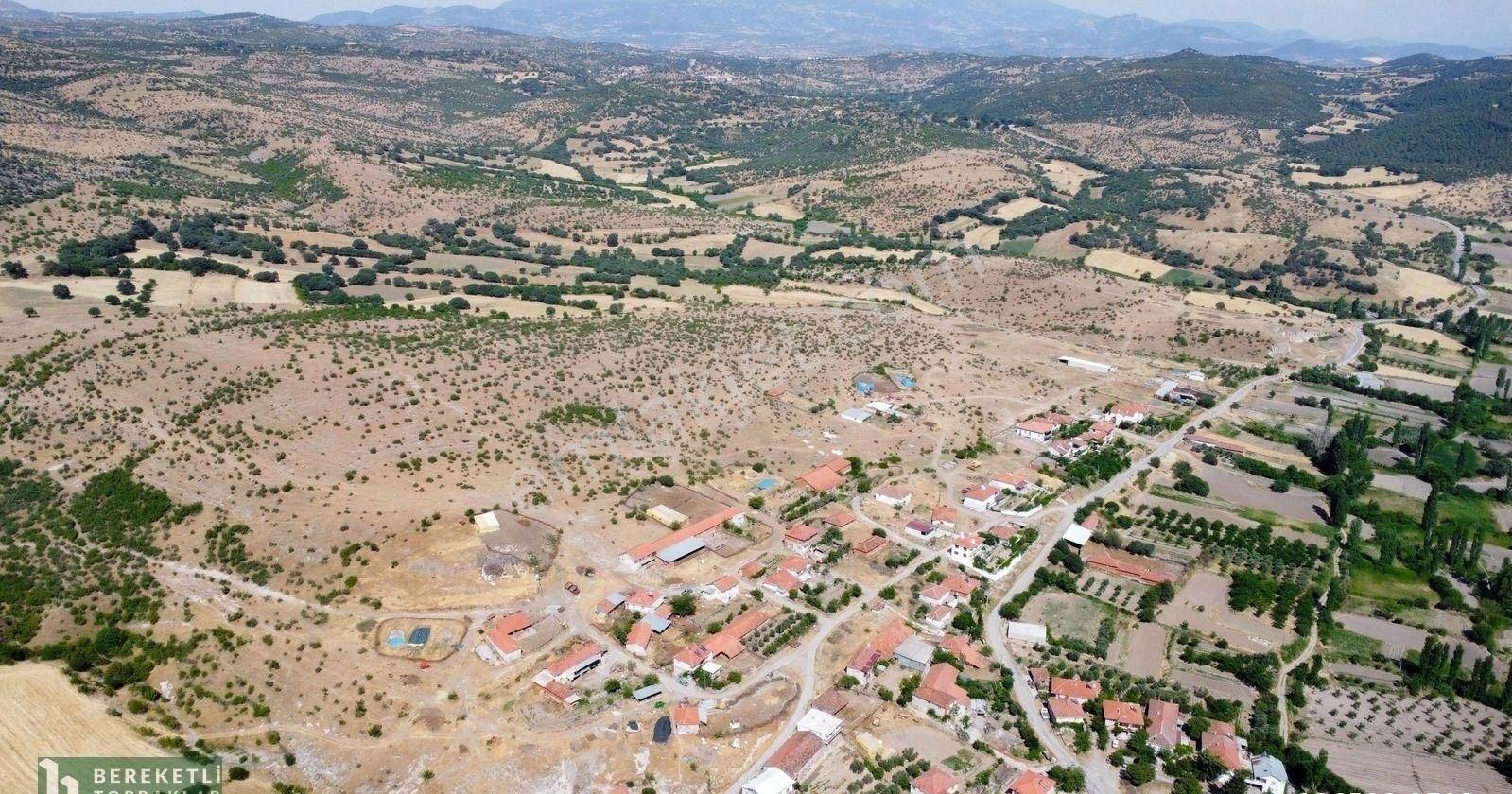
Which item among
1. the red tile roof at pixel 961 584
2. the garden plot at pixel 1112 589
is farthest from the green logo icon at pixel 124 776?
the garden plot at pixel 1112 589

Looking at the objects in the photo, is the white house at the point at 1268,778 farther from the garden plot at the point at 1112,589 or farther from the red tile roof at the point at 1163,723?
the garden plot at the point at 1112,589

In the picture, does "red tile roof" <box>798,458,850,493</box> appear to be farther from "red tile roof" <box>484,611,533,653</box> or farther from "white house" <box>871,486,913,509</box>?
"red tile roof" <box>484,611,533,653</box>

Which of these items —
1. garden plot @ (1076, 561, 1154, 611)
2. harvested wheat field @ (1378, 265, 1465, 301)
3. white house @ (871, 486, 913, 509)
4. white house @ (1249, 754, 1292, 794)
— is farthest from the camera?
harvested wheat field @ (1378, 265, 1465, 301)

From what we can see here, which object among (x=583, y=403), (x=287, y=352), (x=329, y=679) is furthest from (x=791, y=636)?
(x=287, y=352)

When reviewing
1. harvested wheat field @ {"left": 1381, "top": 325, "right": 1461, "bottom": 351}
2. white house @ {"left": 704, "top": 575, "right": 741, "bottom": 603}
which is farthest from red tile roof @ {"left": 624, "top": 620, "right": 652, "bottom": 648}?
harvested wheat field @ {"left": 1381, "top": 325, "right": 1461, "bottom": 351}

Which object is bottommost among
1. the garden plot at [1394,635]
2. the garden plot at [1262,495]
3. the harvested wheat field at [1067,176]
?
the garden plot at [1394,635]

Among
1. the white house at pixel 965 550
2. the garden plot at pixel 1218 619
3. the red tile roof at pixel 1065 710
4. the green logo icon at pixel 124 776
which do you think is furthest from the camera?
the white house at pixel 965 550

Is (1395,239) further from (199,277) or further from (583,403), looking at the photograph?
(199,277)

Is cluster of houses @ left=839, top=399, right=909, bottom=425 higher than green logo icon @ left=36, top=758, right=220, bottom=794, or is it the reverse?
cluster of houses @ left=839, top=399, right=909, bottom=425
